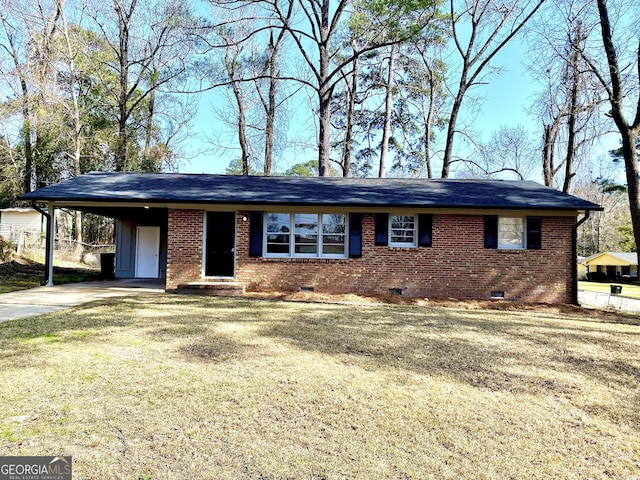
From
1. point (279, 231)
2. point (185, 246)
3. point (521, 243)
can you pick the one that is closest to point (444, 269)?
point (521, 243)

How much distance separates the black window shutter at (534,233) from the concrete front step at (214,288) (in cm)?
832

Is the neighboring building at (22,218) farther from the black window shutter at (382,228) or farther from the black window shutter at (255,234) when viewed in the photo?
the black window shutter at (382,228)

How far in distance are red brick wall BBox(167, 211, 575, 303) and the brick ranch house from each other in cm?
3

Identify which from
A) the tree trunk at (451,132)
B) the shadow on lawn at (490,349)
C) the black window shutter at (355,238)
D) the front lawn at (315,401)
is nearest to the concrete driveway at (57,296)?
the front lawn at (315,401)

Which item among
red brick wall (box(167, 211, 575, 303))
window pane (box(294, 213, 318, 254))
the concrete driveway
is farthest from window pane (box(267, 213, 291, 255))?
the concrete driveway

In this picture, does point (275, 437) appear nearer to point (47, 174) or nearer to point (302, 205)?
point (302, 205)

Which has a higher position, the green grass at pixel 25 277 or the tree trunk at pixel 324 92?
the tree trunk at pixel 324 92

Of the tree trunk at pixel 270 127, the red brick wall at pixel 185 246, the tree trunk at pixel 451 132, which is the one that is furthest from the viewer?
the tree trunk at pixel 270 127

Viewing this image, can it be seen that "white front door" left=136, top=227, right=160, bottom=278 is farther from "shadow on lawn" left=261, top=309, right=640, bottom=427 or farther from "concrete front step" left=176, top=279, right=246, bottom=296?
"shadow on lawn" left=261, top=309, right=640, bottom=427

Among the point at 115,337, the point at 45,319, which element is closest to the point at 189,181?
the point at 45,319

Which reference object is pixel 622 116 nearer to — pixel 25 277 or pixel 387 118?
pixel 387 118

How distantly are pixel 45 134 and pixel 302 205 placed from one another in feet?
69.3

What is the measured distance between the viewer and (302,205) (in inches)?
427

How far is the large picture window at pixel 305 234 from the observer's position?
11.2 meters
